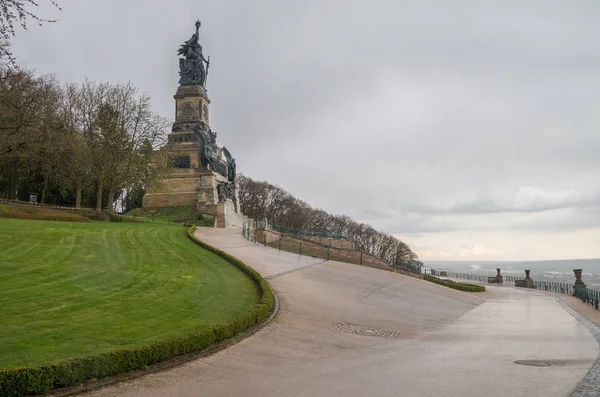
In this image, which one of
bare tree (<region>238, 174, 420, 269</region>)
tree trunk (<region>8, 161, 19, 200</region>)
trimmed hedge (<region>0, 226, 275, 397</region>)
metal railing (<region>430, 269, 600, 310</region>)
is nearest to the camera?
trimmed hedge (<region>0, 226, 275, 397</region>)

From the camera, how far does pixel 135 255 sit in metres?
17.7

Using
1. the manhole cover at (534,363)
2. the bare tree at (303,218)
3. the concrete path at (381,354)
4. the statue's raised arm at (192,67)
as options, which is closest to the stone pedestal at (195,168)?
the statue's raised arm at (192,67)

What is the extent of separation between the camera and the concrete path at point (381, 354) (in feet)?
22.8

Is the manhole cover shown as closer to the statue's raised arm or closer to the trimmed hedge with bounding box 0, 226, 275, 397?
the trimmed hedge with bounding box 0, 226, 275, 397

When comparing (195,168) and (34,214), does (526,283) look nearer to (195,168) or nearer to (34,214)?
(195,168)

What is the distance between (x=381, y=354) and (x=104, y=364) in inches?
206

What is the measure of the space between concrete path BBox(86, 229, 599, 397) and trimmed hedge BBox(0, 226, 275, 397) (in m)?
0.34

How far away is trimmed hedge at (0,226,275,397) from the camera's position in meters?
5.99

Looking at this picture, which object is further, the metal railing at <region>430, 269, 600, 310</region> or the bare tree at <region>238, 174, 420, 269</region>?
the bare tree at <region>238, 174, 420, 269</region>

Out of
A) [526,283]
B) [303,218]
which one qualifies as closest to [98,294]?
[526,283]

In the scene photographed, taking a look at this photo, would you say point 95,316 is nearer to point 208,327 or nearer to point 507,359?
point 208,327

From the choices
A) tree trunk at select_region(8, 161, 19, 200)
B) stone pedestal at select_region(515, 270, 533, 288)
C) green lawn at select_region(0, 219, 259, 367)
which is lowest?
stone pedestal at select_region(515, 270, 533, 288)

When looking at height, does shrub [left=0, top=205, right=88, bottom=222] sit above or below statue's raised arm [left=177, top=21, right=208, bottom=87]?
below

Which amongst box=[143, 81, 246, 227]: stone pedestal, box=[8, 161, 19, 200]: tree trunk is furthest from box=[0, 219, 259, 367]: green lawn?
box=[143, 81, 246, 227]: stone pedestal
